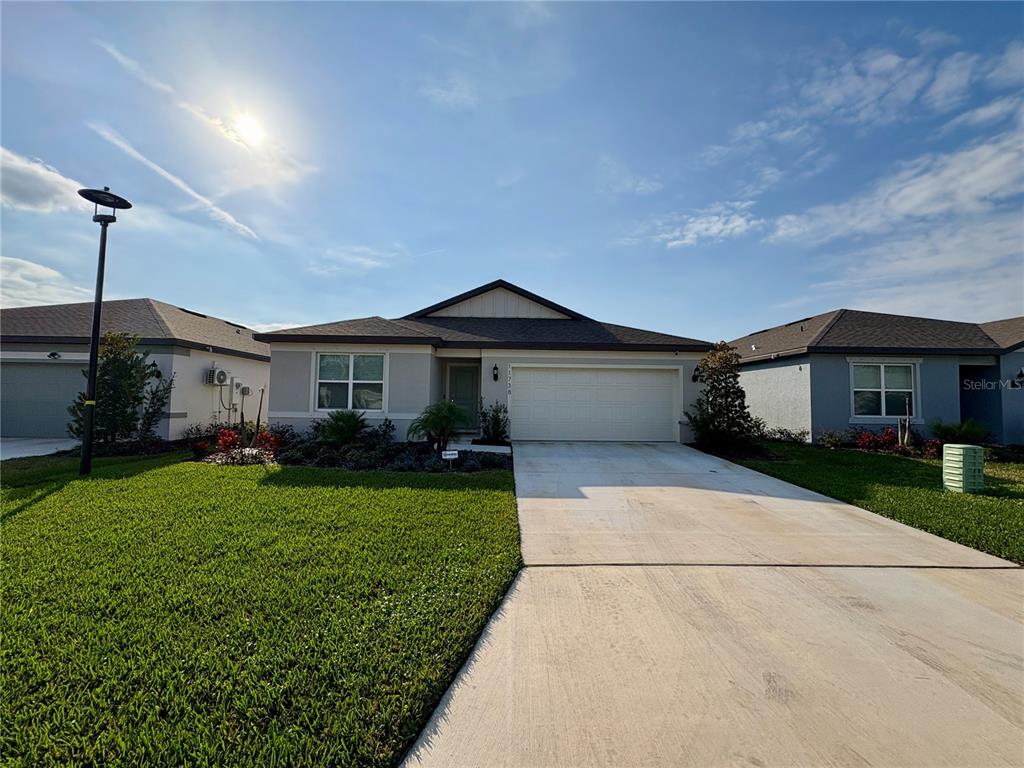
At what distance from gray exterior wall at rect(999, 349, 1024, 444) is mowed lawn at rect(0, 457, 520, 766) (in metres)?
16.0

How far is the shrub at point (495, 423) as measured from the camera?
11.8 m

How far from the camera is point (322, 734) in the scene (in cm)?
212

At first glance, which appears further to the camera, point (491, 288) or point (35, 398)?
point (491, 288)

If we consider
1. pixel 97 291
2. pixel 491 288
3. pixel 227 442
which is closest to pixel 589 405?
pixel 491 288

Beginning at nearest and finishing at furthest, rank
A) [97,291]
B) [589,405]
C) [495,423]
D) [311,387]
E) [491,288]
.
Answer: [97,291], [311,387], [495,423], [589,405], [491,288]

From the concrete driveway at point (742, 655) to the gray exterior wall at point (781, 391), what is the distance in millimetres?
9111

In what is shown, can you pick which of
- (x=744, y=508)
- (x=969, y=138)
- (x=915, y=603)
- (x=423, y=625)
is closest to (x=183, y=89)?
(x=423, y=625)

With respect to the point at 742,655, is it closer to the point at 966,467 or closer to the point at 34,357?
the point at 966,467

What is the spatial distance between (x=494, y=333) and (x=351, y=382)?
423 cm

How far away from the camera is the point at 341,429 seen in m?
10.4

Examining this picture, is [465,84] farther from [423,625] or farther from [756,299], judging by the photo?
[756,299]

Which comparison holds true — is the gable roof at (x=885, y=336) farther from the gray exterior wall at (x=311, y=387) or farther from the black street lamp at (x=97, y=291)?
the black street lamp at (x=97, y=291)

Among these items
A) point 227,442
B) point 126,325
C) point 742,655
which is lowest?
point 742,655

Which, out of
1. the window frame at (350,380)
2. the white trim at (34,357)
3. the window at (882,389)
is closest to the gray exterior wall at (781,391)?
the window at (882,389)
